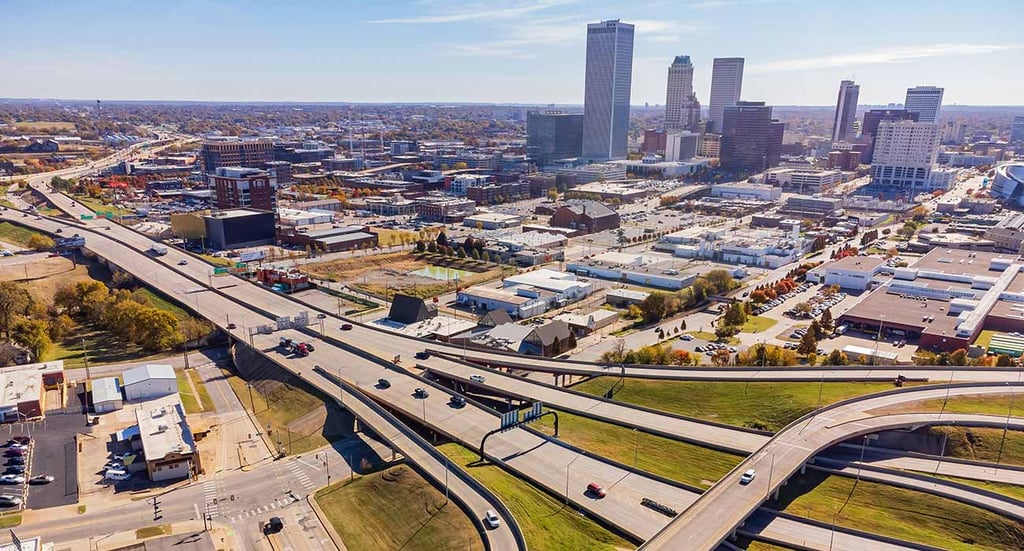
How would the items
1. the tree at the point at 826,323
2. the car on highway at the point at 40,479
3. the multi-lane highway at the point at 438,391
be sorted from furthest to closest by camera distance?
the tree at the point at 826,323 < the car on highway at the point at 40,479 < the multi-lane highway at the point at 438,391

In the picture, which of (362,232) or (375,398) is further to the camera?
(362,232)

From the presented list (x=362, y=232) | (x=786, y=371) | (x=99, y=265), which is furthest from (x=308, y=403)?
(x=362, y=232)

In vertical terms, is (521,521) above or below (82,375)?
above

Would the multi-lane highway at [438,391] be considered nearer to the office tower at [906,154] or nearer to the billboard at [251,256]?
the billboard at [251,256]

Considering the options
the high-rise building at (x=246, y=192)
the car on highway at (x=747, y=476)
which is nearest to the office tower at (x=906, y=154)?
the high-rise building at (x=246, y=192)

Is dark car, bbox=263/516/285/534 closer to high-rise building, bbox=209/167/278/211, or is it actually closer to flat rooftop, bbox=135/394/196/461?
flat rooftop, bbox=135/394/196/461

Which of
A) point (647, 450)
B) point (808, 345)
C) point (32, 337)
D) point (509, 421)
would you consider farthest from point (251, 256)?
point (808, 345)

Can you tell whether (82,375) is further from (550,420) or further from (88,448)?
(550,420)

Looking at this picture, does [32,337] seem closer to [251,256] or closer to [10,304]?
[10,304]
